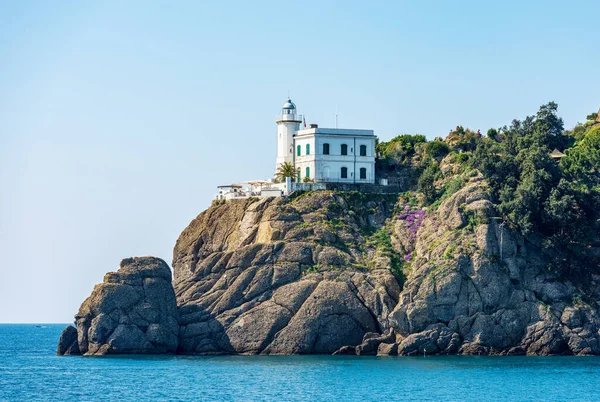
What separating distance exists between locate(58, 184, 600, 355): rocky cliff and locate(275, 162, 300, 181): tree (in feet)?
26.1

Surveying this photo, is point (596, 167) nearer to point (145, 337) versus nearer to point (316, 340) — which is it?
point (316, 340)

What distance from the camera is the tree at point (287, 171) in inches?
4766

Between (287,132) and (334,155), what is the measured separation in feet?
21.9

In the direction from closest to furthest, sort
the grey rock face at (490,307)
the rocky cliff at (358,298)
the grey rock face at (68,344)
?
the grey rock face at (490,307) → the rocky cliff at (358,298) → the grey rock face at (68,344)

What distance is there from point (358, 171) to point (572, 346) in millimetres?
31069

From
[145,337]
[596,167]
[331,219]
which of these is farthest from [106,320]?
[596,167]

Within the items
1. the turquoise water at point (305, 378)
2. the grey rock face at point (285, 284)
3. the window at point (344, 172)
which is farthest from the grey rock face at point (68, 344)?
the window at point (344, 172)

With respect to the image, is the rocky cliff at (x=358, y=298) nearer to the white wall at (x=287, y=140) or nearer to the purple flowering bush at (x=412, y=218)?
the purple flowering bush at (x=412, y=218)

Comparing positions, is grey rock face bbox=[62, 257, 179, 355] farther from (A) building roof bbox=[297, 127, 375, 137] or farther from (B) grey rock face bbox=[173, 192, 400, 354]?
(A) building roof bbox=[297, 127, 375, 137]

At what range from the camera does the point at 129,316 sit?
10525 cm

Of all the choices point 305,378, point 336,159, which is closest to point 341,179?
point 336,159

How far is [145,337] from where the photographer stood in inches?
4156

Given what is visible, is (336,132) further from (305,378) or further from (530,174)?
(305,378)

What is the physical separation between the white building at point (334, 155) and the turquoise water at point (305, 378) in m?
25.2
